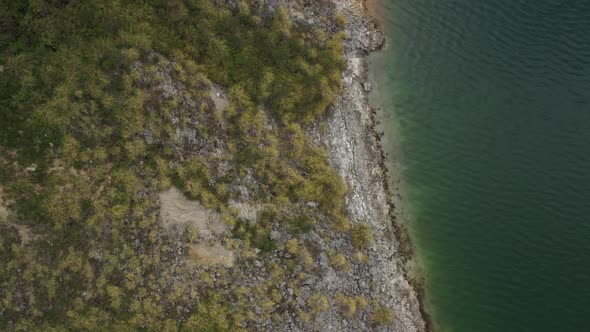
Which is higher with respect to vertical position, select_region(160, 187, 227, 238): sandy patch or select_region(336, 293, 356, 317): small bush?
select_region(160, 187, 227, 238): sandy patch

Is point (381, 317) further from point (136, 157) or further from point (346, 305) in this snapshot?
point (136, 157)

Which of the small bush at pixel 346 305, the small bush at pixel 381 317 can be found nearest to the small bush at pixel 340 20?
the small bush at pixel 346 305

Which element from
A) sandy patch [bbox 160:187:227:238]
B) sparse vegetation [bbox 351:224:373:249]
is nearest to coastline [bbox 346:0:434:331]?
sparse vegetation [bbox 351:224:373:249]

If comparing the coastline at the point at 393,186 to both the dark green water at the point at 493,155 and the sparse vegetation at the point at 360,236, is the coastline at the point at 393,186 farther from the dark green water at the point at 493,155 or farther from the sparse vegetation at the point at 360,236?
the sparse vegetation at the point at 360,236

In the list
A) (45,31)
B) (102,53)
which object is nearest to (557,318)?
(102,53)

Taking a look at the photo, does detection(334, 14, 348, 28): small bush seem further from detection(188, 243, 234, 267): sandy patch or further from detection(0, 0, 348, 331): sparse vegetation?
detection(188, 243, 234, 267): sandy patch

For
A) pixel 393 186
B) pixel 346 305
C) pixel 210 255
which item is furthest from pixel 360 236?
pixel 210 255

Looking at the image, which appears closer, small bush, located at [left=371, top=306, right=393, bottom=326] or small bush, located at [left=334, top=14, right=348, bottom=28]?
small bush, located at [left=371, top=306, right=393, bottom=326]
